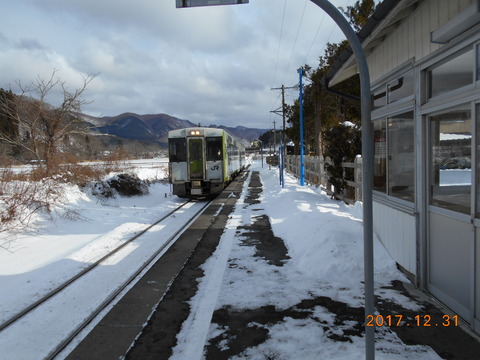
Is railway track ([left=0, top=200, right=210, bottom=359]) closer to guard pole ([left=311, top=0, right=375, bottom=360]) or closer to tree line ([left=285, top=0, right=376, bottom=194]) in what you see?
guard pole ([left=311, top=0, right=375, bottom=360])

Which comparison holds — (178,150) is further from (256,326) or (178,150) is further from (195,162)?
(256,326)

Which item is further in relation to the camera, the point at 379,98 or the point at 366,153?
the point at 379,98

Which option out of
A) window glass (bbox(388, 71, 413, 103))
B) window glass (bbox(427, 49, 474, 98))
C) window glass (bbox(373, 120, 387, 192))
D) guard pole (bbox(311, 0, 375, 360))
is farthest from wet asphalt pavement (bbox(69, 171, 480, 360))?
window glass (bbox(388, 71, 413, 103))

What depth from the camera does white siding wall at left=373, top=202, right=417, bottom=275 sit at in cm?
489

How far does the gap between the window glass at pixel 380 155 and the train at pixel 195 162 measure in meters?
A: 10.8

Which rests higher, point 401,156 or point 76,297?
point 401,156

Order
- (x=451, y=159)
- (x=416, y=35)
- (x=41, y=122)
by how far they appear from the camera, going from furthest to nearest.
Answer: (x=41, y=122), (x=416, y=35), (x=451, y=159)

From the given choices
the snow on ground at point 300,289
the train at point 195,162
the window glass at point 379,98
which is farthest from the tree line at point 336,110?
the train at point 195,162

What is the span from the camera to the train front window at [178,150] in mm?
16656

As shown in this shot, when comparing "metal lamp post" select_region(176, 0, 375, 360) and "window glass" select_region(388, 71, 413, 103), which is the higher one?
"window glass" select_region(388, 71, 413, 103)

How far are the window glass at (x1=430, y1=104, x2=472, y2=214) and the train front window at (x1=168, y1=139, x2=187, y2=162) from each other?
13129mm

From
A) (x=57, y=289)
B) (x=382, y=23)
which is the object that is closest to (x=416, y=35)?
(x=382, y=23)

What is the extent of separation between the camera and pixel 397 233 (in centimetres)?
Answer: 542

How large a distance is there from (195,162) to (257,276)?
1163cm
